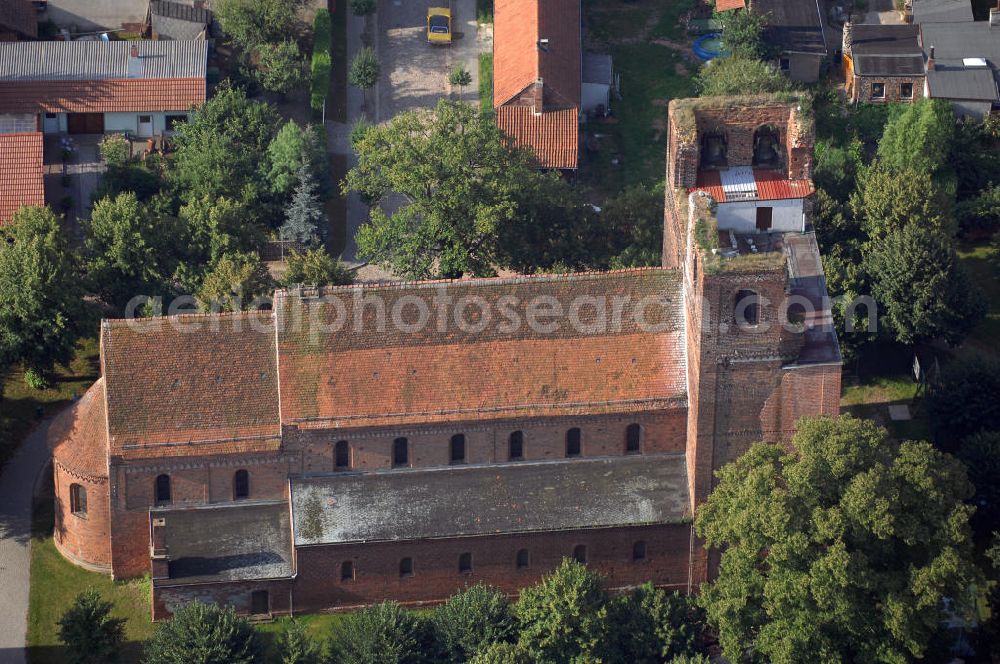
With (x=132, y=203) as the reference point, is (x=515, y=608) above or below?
below

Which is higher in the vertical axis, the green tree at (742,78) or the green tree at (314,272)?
the green tree at (742,78)

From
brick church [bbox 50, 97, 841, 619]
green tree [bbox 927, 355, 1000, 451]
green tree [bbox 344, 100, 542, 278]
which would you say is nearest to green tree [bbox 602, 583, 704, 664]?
brick church [bbox 50, 97, 841, 619]

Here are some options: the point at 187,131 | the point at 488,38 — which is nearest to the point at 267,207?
the point at 187,131

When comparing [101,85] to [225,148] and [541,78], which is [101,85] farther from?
[541,78]

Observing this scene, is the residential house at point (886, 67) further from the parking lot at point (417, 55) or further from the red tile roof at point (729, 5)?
the parking lot at point (417, 55)

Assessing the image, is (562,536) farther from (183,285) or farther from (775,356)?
(183,285)

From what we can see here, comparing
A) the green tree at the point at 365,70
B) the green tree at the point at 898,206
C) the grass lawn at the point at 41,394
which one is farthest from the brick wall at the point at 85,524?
the green tree at the point at 898,206

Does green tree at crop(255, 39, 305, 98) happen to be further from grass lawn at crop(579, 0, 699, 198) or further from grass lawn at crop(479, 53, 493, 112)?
grass lawn at crop(579, 0, 699, 198)
